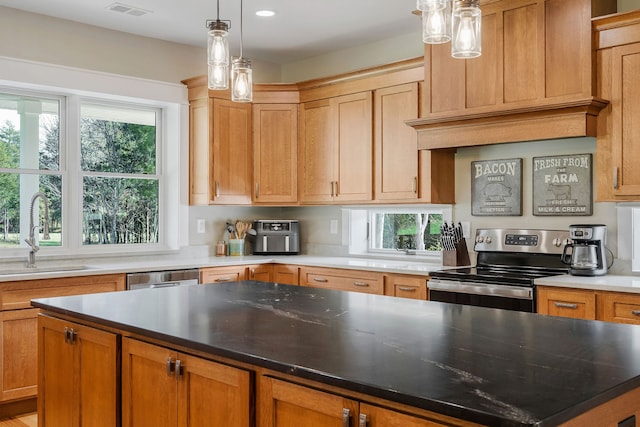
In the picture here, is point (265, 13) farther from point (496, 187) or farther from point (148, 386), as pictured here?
point (148, 386)

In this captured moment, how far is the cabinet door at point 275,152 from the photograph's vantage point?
5434 millimetres

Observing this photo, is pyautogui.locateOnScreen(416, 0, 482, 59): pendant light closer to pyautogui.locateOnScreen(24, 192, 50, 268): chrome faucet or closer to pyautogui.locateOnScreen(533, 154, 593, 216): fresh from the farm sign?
pyautogui.locateOnScreen(533, 154, 593, 216): fresh from the farm sign

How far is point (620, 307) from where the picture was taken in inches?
128

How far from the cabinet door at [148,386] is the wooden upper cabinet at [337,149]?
2.93 m

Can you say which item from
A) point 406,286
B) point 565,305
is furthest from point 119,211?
point 565,305

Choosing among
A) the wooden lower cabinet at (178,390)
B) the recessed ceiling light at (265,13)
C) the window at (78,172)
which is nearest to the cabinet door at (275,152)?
the window at (78,172)

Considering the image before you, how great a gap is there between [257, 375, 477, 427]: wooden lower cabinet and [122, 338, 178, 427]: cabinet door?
445 millimetres

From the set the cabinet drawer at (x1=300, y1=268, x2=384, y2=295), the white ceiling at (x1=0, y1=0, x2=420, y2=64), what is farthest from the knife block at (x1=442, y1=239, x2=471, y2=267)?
the white ceiling at (x1=0, y1=0, x2=420, y2=64)

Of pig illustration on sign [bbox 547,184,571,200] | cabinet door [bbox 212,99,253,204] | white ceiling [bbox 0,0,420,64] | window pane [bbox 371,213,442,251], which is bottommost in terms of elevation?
window pane [bbox 371,213,442,251]

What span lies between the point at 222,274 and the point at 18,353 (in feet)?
5.06

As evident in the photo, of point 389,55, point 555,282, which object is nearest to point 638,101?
point 555,282

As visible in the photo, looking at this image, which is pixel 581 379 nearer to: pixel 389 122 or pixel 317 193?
pixel 389 122

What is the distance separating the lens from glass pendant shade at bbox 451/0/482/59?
6.32 feet

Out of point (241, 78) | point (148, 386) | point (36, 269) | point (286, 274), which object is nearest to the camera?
point (148, 386)
